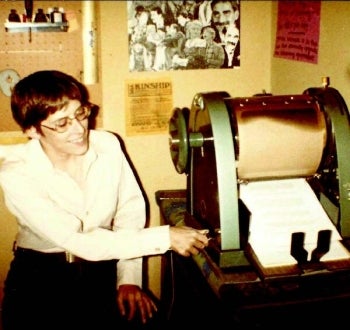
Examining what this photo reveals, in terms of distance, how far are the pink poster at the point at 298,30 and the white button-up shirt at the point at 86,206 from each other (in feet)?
2.16

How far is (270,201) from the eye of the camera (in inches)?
40.4

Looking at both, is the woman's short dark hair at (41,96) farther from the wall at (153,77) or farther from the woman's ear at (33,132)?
the wall at (153,77)

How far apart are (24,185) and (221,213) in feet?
2.02

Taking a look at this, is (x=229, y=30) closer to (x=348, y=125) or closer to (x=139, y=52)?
(x=139, y=52)

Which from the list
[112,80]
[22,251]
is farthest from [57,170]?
[112,80]

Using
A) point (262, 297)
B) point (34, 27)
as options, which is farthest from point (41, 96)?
point (262, 297)

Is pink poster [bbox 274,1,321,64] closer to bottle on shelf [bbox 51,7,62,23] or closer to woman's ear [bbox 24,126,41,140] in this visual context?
bottle on shelf [bbox 51,7,62,23]

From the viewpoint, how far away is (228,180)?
3.17 feet

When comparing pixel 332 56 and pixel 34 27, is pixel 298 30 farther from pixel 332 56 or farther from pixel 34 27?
pixel 34 27

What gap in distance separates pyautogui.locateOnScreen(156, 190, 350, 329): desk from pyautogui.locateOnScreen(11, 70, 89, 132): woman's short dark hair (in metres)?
0.58

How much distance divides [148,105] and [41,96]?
1.42ft

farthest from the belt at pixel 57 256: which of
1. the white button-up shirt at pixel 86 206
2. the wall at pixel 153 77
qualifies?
the wall at pixel 153 77

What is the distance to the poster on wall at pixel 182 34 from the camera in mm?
1498

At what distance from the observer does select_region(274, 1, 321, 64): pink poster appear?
1336mm
